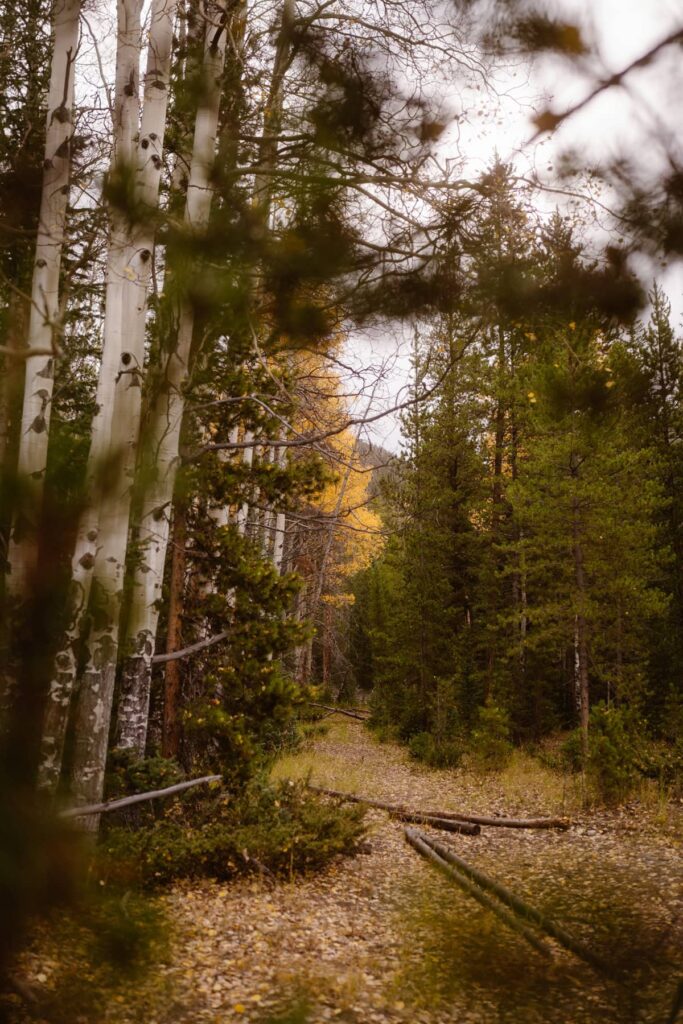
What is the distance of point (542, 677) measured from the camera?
16719 millimetres

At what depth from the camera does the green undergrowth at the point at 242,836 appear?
5.54m

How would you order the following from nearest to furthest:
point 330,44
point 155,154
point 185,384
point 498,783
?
1. point 330,44
2. point 155,154
3. point 185,384
4. point 498,783

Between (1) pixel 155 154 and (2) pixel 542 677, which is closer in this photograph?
(1) pixel 155 154

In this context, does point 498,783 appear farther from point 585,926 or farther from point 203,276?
point 203,276

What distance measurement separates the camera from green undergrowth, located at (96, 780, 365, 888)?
18.2ft

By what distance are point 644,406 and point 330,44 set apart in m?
2.06

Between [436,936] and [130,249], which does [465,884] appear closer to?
[436,936]

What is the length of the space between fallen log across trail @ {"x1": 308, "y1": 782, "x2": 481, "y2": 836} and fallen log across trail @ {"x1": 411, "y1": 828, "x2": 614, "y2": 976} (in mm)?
612

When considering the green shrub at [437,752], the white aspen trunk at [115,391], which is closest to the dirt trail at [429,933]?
the white aspen trunk at [115,391]

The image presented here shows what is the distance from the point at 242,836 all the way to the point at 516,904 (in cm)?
246

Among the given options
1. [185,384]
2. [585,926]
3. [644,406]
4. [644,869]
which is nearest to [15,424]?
[185,384]

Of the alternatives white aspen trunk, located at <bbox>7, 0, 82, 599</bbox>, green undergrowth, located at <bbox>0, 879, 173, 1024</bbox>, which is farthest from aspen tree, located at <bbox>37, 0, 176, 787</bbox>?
green undergrowth, located at <bbox>0, 879, 173, 1024</bbox>

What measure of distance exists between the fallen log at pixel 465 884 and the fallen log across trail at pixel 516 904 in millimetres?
14

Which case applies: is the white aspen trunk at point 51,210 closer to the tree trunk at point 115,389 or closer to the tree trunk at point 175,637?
the tree trunk at point 115,389
